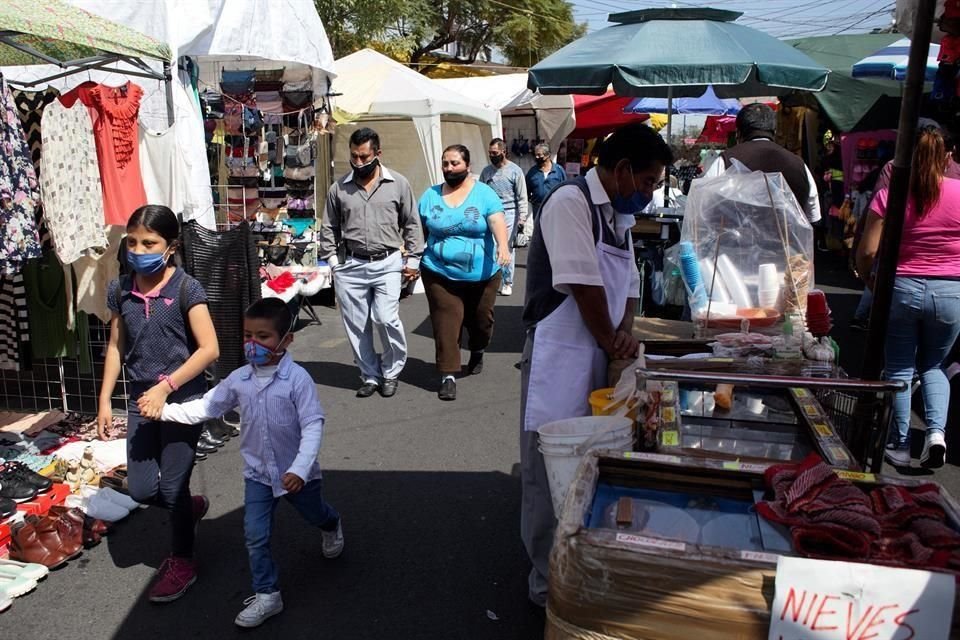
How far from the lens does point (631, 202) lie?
308 cm

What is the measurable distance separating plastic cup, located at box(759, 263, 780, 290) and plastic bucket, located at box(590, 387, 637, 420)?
1246 millimetres

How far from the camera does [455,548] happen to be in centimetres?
401

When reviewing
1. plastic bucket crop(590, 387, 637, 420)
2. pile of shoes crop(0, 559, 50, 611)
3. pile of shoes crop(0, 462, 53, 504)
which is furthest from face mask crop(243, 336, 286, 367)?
pile of shoes crop(0, 462, 53, 504)

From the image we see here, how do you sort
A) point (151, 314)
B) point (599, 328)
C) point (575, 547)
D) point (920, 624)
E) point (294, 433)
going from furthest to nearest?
point (151, 314)
point (294, 433)
point (599, 328)
point (575, 547)
point (920, 624)

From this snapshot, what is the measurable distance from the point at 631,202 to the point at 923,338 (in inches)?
114

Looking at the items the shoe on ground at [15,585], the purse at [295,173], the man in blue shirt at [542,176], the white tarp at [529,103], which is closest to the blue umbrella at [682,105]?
the man in blue shirt at [542,176]

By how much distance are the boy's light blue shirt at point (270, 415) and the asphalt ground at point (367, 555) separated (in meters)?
0.67

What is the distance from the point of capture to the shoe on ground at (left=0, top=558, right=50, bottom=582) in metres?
3.70

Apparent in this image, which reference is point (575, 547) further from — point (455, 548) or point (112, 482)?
point (112, 482)

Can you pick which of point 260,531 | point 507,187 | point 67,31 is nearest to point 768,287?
point 260,531

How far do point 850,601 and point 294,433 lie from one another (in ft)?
7.71

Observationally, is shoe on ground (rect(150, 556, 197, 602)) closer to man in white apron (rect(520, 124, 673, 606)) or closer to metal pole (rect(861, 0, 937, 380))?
man in white apron (rect(520, 124, 673, 606))

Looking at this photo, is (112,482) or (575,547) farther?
(112,482)

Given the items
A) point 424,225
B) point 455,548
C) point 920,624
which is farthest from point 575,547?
point 424,225
